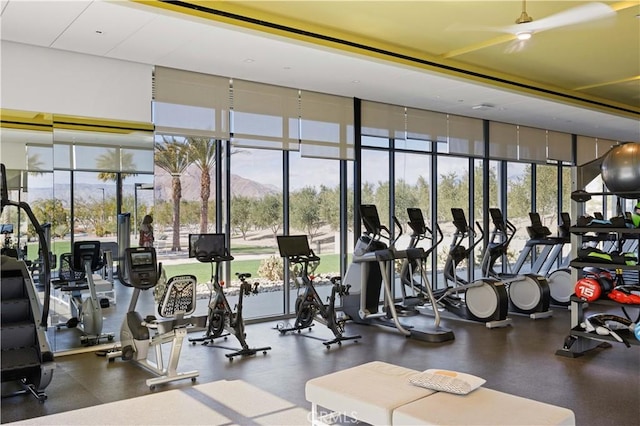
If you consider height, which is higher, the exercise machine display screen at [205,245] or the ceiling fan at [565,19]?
the ceiling fan at [565,19]

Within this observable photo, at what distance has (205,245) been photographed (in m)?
6.35

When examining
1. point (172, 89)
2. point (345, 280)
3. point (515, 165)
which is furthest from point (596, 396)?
point (515, 165)

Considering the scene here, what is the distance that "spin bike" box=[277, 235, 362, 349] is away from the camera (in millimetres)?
6633

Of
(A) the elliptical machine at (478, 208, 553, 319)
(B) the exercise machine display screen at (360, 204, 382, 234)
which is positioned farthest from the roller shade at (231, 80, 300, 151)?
(A) the elliptical machine at (478, 208, 553, 319)

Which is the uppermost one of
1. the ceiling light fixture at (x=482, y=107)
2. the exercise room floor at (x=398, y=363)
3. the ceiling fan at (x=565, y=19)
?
the ceiling fan at (x=565, y=19)

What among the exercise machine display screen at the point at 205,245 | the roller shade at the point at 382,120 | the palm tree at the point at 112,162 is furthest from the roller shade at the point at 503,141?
the palm tree at the point at 112,162

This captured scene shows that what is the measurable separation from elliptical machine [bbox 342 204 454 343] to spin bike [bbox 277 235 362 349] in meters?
0.53

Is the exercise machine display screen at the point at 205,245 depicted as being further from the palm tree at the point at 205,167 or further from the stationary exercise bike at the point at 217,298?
the palm tree at the point at 205,167

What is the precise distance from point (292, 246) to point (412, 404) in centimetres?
383

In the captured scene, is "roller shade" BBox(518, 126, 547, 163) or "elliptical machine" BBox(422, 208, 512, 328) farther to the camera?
"roller shade" BBox(518, 126, 547, 163)

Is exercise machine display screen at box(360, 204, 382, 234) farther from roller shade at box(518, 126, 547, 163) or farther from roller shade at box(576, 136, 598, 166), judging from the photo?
roller shade at box(576, 136, 598, 166)

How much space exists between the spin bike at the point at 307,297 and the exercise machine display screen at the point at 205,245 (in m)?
0.75

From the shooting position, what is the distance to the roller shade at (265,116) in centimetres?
737

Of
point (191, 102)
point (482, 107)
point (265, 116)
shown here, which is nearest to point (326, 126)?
point (265, 116)
